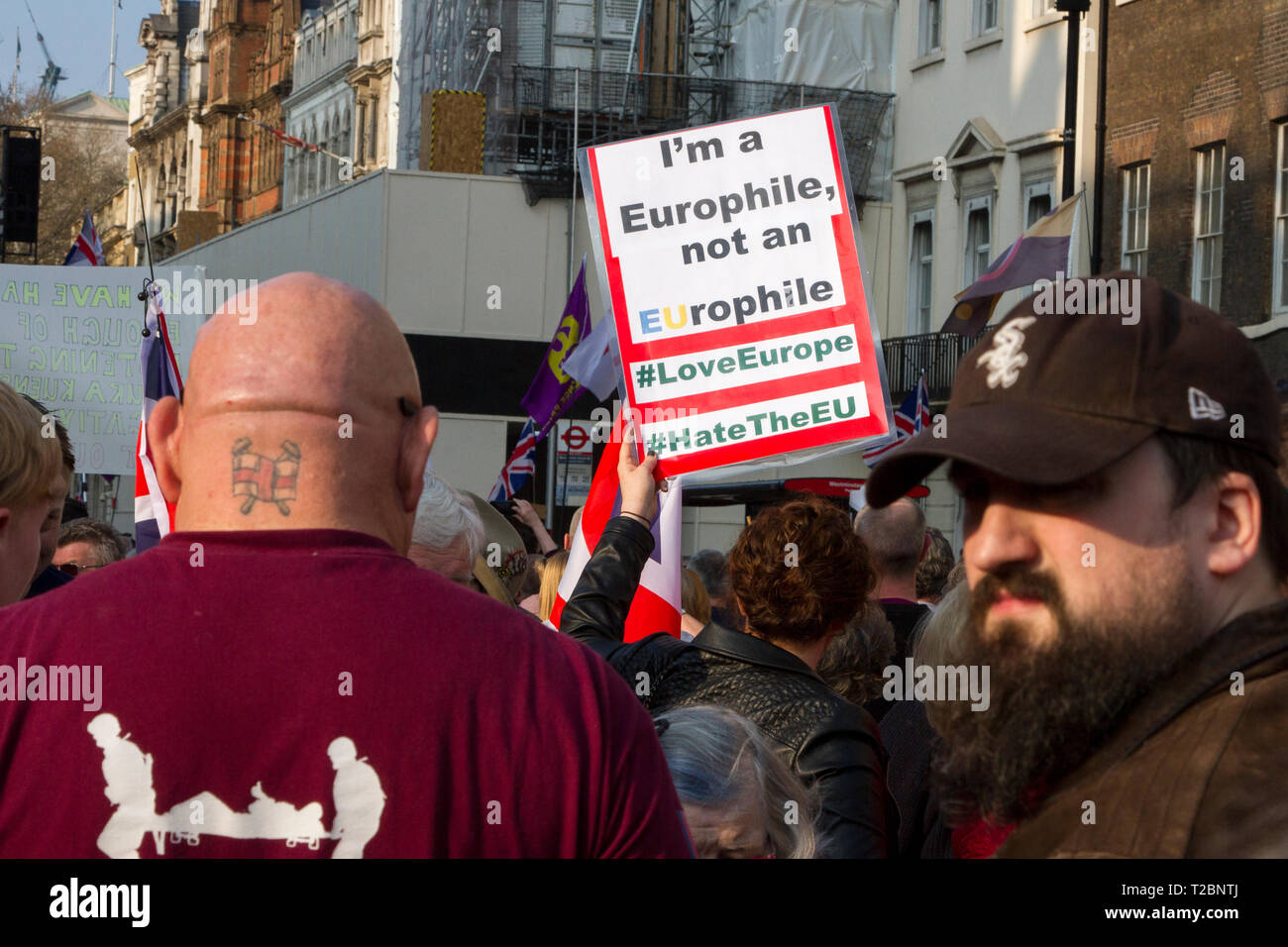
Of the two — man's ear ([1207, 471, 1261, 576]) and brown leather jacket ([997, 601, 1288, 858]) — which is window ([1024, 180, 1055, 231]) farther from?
brown leather jacket ([997, 601, 1288, 858])

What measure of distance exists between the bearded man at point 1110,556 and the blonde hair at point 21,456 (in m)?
2.08

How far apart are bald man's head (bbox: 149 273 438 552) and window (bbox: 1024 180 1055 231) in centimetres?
2466

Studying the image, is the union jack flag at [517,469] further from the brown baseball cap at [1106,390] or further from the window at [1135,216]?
the brown baseball cap at [1106,390]

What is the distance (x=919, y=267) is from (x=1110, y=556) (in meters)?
28.7

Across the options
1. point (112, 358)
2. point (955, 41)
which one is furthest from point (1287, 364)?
point (112, 358)

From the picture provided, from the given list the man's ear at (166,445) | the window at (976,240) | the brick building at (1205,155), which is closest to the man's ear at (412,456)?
the man's ear at (166,445)

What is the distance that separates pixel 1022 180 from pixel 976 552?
2556 cm

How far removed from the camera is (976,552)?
6.88 feet

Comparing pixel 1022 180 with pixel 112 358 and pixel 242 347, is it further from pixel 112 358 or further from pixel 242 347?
pixel 242 347

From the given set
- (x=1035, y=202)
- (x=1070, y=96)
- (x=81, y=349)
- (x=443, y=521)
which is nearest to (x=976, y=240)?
(x=1035, y=202)

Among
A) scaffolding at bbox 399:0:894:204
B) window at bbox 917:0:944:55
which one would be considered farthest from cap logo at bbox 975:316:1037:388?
window at bbox 917:0:944:55

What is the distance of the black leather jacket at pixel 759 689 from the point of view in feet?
13.3

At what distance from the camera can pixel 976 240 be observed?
28.4 meters

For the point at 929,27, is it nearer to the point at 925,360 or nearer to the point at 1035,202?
the point at 1035,202
